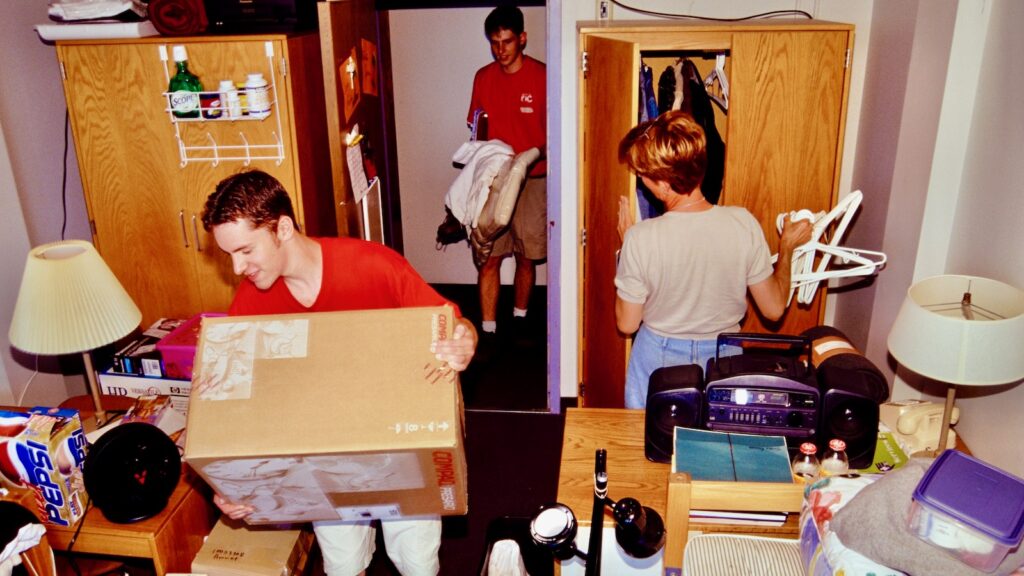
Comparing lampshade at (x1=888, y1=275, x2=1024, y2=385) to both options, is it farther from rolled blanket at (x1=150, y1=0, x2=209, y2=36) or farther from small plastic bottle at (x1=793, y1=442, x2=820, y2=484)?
rolled blanket at (x1=150, y1=0, x2=209, y2=36)

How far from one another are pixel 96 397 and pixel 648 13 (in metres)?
2.45

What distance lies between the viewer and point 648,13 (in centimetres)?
311

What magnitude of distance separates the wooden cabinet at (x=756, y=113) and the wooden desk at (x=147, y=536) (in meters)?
1.68

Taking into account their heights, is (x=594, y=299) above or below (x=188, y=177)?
below

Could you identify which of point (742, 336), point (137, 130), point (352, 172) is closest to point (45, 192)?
point (137, 130)

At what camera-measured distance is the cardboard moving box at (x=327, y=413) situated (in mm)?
1495

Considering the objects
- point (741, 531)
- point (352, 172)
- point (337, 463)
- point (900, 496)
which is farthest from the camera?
point (352, 172)

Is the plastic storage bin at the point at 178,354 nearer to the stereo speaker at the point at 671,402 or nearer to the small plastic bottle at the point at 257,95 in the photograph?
the small plastic bottle at the point at 257,95

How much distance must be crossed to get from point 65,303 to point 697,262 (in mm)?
1768

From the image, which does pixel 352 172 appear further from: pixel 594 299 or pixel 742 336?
pixel 742 336

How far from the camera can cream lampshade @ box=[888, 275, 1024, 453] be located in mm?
1714

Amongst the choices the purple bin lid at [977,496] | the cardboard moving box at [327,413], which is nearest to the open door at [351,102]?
the cardboard moving box at [327,413]

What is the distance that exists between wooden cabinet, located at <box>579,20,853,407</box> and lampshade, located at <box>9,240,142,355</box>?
5.62ft

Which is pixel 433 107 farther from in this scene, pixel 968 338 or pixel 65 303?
pixel 968 338
